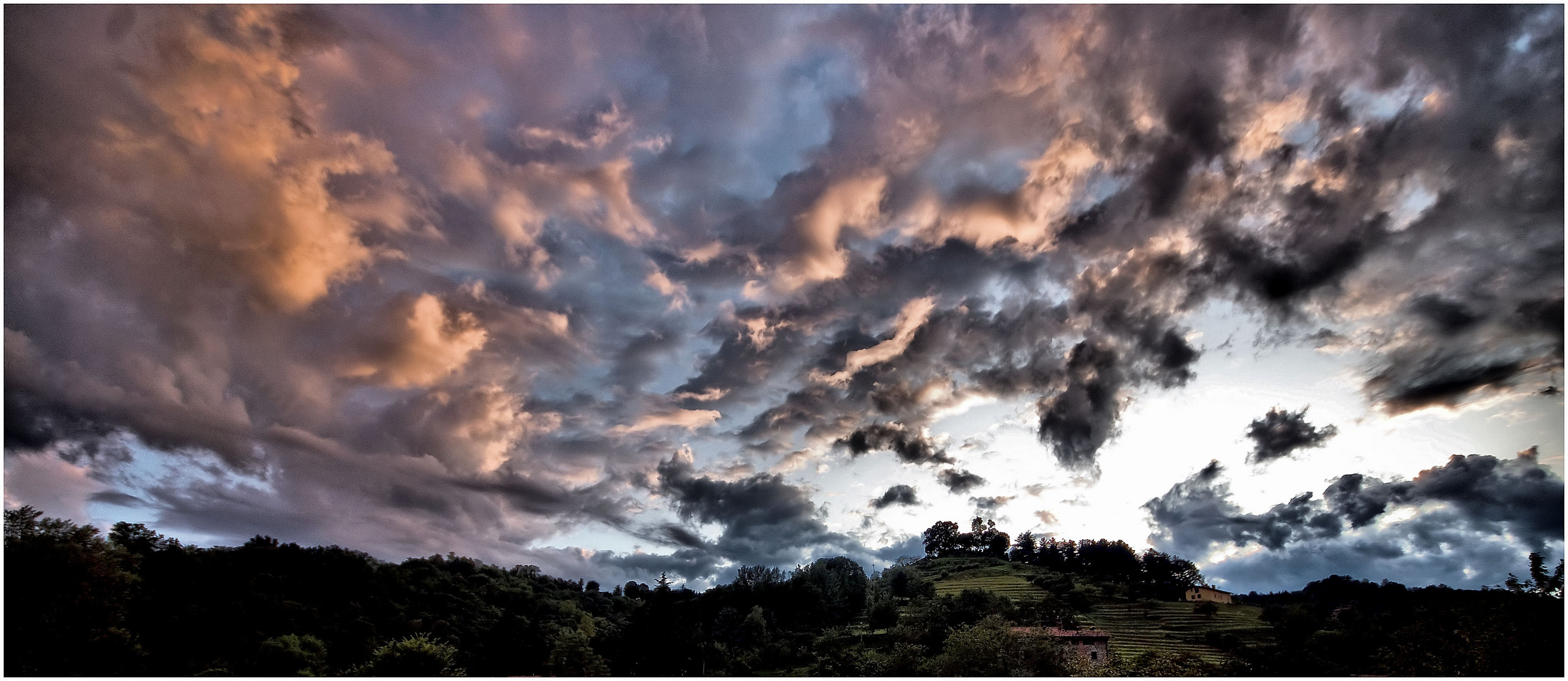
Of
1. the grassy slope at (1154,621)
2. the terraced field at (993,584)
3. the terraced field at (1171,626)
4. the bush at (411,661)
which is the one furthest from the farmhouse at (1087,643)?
the bush at (411,661)

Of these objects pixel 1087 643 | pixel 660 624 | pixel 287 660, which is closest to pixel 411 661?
pixel 287 660

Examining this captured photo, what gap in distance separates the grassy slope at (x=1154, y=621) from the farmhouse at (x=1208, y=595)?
8365 mm

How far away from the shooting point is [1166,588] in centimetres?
12150

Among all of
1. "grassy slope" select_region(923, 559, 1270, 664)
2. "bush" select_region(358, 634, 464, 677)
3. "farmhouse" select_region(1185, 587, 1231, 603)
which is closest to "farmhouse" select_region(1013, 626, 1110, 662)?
"grassy slope" select_region(923, 559, 1270, 664)

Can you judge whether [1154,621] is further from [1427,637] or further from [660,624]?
[660,624]

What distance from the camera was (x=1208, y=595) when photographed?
11369cm

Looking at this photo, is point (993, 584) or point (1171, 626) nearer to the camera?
point (1171, 626)

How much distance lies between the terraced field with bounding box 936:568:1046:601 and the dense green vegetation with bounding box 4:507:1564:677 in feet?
6.67

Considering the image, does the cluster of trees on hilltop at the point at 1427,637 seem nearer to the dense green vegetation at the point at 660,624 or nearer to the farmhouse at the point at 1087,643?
the dense green vegetation at the point at 660,624

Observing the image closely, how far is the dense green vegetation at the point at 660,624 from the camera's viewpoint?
1559 inches

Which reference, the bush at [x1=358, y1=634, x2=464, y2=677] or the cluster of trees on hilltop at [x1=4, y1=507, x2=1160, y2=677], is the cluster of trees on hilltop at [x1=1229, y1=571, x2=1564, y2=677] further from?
the bush at [x1=358, y1=634, x2=464, y2=677]

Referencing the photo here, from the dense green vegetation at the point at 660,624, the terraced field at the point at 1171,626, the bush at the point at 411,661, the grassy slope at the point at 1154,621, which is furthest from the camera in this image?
the grassy slope at the point at 1154,621

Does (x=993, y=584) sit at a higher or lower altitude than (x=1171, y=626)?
lower

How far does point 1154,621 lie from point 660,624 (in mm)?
74903
